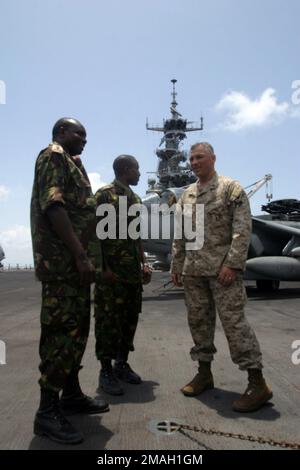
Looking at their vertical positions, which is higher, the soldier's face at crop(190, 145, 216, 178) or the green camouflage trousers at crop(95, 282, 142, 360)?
the soldier's face at crop(190, 145, 216, 178)

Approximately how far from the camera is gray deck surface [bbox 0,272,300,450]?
2.42m

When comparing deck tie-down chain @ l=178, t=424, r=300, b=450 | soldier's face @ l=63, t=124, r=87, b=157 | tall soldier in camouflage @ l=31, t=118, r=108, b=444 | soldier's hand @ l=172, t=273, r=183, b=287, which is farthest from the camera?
soldier's hand @ l=172, t=273, r=183, b=287

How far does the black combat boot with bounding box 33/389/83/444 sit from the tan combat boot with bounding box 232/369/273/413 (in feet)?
3.91

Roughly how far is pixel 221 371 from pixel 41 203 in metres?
2.51

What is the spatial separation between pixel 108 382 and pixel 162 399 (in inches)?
20.1

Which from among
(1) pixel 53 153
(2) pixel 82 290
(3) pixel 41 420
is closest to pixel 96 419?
(3) pixel 41 420

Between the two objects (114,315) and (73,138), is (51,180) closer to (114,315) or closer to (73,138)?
(73,138)

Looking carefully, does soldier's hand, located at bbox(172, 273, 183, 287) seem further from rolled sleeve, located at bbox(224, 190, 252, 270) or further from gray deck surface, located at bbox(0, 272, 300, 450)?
gray deck surface, located at bbox(0, 272, 300, 450)

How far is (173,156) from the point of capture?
56.9m

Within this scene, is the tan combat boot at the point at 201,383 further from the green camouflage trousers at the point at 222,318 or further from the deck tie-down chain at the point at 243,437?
the deck tie-down chain at the point at 243,437

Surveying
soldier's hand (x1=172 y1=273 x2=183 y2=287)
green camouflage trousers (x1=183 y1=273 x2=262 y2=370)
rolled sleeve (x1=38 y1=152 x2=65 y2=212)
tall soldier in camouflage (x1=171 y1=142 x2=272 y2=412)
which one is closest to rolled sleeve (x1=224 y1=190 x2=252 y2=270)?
tall soldier in camouflage (x1=171 y1=142 x2=272 y2=412)

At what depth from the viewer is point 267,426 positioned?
2641mm
